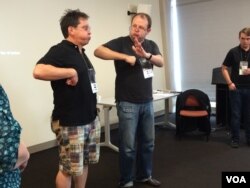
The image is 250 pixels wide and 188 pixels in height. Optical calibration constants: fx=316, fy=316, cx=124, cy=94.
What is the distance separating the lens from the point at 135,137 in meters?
2.67

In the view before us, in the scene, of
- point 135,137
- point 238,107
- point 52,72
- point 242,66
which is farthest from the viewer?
point 238,107

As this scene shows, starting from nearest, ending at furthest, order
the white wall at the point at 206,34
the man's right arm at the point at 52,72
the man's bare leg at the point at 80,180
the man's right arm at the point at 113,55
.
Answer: the man's right arm at the point at 52,72 → the man's bare leg at the point at 80,180 → the man's right arm at the point at 113,55 → the white wall at the point at 206,34

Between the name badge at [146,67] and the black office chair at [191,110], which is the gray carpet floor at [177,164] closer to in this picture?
the black office chair at [191,110]

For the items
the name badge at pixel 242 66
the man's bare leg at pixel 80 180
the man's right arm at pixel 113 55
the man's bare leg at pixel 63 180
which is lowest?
the man's bare leg at pixel 80 180

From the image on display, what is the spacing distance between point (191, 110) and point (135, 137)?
6.33ft

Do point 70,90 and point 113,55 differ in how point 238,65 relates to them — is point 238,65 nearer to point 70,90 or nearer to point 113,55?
point 113,55

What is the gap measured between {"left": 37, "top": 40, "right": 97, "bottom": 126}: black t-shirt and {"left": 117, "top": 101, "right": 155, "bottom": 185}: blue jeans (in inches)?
21.0

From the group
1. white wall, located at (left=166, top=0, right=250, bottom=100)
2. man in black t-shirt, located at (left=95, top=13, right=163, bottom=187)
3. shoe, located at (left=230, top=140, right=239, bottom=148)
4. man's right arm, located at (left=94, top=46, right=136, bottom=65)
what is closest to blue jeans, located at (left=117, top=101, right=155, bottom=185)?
man in black t-shirt, located at (left=95, top=13, right=163, bottom=187)

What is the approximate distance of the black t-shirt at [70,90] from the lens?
1.98 metres

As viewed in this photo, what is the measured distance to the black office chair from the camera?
4.34 meters

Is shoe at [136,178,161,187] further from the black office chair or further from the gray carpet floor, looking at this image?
the black office chair

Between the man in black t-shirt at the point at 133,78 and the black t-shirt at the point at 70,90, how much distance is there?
44 cm

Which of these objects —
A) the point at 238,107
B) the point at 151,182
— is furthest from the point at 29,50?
the point at 238,107

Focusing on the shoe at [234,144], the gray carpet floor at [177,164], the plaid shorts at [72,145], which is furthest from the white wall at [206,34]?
the plaid shorts at [72,145]
